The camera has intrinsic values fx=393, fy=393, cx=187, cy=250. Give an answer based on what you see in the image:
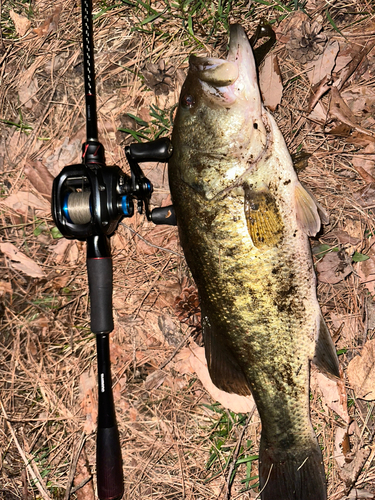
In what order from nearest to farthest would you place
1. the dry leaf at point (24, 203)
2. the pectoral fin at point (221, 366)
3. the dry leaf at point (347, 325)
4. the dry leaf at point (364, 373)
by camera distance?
the pectoral fin at point (221, 366) → the dry leaf at point (364, 373) → the dry leaf at point (347, 325) → the dry leaf at point (24, 203)

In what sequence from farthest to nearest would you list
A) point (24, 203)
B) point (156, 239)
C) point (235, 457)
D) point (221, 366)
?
1. point (24, 203)
2. point (156, 239)
3. point (235, 457)
4. point (221, 366)

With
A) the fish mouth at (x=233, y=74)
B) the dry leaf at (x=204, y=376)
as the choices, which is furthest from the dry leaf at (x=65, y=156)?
the dry leaf at (x=204, y=376)

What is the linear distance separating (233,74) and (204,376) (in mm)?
2279

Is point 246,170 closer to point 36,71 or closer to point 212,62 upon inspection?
point 212,62

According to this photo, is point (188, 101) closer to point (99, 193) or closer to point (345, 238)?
point (99, 193)

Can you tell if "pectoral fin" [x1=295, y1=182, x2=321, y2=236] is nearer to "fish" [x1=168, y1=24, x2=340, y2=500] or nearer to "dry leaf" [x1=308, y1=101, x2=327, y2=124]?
"fish" [x1=168, y1=24, x2=340, y2=500]

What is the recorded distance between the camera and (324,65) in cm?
304

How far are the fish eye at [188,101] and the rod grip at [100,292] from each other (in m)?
1.24

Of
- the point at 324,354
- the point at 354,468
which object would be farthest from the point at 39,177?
the point at 354,468

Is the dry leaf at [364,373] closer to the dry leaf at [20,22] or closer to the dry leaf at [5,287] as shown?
the dry leaf at [5,287]

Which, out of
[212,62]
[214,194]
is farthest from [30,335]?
[212,62]

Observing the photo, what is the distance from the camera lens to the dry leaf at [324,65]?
3.03m

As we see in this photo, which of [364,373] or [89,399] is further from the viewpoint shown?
[89,399]

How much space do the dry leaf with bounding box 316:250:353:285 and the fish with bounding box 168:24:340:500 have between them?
0.47 metres
